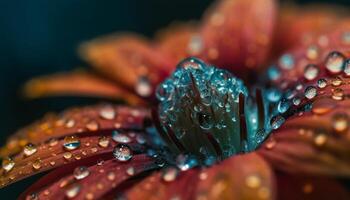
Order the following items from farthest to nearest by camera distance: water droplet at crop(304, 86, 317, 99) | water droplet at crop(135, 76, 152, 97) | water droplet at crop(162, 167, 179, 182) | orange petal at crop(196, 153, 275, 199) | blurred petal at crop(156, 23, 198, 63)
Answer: blurred petal at crop(156, 23, 198, 63) → water droplet at crop(135, 76, 152, 97) → water droplet at crop(304, 86, 317, 99) → water droplet at crop(162, 167, 179, 182) → orange petal at crop(196, 153, 275, 199)

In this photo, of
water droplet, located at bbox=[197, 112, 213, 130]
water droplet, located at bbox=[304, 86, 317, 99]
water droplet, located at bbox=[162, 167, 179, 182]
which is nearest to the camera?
water droplet, located at bbox=[162, 167, 179, 182]

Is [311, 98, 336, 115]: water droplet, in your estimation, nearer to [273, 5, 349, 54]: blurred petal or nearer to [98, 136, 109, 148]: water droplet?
[98, 136, 109, 148]: water droplet

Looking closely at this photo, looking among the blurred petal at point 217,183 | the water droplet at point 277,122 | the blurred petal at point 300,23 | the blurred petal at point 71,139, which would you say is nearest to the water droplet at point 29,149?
the blurred petal at point 71,139

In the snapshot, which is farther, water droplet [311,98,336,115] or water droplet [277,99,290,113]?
water droplet [277,99,290,113]

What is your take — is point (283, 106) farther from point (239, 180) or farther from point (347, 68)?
point (239, 180)

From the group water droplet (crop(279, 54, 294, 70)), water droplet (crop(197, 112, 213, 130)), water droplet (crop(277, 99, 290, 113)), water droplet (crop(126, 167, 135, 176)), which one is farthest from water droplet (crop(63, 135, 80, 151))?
water droplet (crop(279, 54, 294, 70))

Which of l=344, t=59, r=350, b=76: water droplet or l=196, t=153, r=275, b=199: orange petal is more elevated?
l=344, t=59, r=350, b=76: water droplet

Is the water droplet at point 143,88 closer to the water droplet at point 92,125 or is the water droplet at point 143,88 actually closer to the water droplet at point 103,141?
the water droplet at point 92,125
